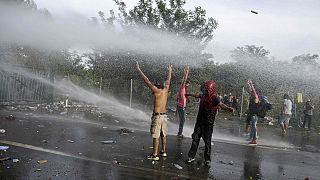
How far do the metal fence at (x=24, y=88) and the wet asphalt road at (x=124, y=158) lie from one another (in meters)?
7.35

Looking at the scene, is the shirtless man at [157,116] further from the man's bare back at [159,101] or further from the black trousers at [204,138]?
the black trousers at [204,138]

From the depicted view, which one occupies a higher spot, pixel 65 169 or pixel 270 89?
pixel 270 89

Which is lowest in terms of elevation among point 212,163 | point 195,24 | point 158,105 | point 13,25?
point 212,163

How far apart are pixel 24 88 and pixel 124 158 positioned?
1341cm

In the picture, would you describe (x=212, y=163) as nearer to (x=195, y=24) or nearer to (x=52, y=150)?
(x=52, y=150)

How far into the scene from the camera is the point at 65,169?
21.1ft

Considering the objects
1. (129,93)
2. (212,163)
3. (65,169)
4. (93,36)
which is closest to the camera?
(65,169)

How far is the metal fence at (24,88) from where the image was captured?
18078 millimetres

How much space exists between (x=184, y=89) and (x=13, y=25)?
19.2 ft

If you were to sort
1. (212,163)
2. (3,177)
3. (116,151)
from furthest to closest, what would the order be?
1. (116,151)
2. (212,163)
3. (3,177)

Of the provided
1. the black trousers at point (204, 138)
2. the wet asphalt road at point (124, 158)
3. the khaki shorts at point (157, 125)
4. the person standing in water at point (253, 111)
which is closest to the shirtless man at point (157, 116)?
the khaki shorts at point (157, 125)

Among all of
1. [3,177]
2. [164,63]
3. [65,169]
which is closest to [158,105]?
[65,169]

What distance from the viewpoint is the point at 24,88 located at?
63.2 feet

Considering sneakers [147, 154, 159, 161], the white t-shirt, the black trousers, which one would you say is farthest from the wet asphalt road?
the white t-shirt
